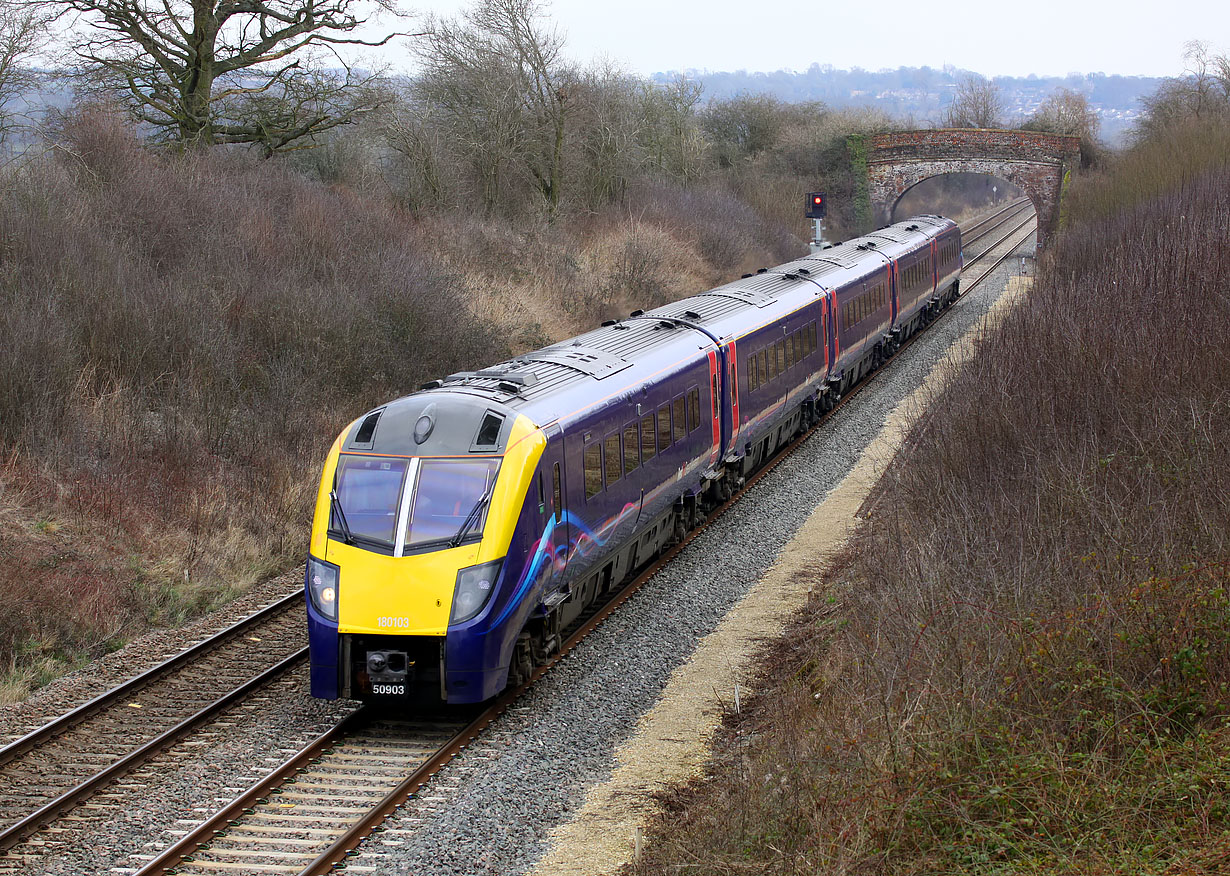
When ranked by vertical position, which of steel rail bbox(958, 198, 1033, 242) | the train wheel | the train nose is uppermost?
steel rail bbox(958, 198, 1033, 242)

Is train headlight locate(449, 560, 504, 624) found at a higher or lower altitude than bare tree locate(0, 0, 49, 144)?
lower

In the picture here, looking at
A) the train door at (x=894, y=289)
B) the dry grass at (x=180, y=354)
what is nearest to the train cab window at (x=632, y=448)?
the dry grass at (x=180, y=354)

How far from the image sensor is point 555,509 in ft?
36.8

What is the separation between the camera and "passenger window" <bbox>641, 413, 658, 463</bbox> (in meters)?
13.8

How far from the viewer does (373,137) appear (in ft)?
113

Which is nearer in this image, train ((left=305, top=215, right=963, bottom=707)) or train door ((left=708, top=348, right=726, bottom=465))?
train ((left=305, top=215, right=963, bottom=707))

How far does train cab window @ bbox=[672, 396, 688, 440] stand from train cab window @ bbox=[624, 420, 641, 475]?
4.55ft

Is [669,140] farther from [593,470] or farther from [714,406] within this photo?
[593,470]

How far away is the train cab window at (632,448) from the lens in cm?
1324

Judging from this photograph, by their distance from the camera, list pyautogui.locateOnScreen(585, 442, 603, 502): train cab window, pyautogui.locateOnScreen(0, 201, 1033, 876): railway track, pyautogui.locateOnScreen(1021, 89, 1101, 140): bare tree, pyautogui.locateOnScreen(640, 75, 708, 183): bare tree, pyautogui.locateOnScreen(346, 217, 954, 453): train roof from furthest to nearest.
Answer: pyautogui.locateOnScreen(1021, 89, 1101, 140): bare tree
pyautogui.locateOnScreen(640, 75, 708, 183): bare tree
pyautogui.locateOnScreen(585, 442, 603, 502): train cab window
pyautogui.locateOnScreen(346, 217, 954, 453): train roof
pyautogui.locateOnScreen(0, 201, 1033, 876): railway track

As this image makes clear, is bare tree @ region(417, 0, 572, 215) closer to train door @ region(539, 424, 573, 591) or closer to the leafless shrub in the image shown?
the leafless shrub

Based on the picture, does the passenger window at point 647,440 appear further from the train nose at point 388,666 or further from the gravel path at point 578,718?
the train nose at point 388,666

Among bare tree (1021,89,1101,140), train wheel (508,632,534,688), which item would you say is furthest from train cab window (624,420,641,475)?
bare tree (1021,89,1101,140)

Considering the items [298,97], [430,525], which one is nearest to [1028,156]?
[298,97]
